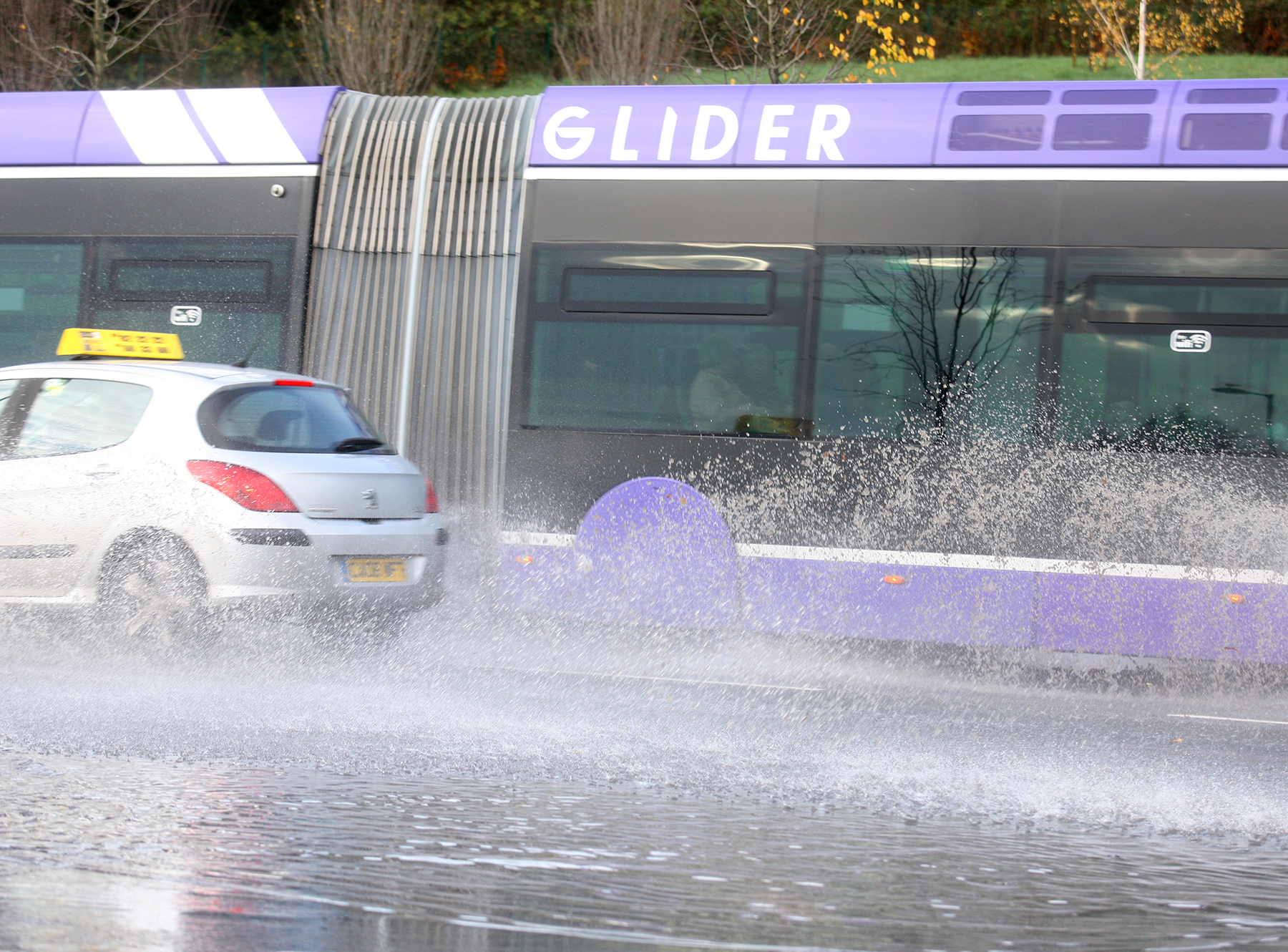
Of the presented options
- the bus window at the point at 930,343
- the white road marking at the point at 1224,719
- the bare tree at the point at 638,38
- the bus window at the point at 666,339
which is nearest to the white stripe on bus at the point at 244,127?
the bus window at the point at 666,339

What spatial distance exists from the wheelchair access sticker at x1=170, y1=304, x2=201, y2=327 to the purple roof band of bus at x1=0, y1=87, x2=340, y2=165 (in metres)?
1.06

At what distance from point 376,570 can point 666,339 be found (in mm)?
2539

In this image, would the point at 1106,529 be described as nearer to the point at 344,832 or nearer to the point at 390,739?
the point at 390,739

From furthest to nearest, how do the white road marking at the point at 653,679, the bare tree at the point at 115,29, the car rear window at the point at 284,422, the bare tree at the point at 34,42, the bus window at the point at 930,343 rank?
the bare tree at the point at 34,42
the bare tree at the point at 115,29
the bus window at the point at 930,343
the white road marking at the point at 653,679
the car rear window at the point at 284,422

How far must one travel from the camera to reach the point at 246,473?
7.62 metres

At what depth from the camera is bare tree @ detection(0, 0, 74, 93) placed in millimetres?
→ 26672

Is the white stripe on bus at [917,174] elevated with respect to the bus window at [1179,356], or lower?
elevated

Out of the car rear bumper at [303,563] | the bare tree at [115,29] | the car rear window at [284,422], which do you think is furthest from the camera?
the bare tree at [115,29]

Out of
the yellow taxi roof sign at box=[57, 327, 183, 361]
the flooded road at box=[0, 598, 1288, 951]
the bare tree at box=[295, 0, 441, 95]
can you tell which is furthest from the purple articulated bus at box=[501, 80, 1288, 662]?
the bare tree at box=[295, 0, 441, 95]

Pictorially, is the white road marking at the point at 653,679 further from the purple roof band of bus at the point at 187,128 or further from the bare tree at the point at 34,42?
the bare tree at the point at 34,42

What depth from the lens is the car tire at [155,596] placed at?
7504mm

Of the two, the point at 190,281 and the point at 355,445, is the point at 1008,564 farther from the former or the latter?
the point at 190,281

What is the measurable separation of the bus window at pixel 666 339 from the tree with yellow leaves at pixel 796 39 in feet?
38.1

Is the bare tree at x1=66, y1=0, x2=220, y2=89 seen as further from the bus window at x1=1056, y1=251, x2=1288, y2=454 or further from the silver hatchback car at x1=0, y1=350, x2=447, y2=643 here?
the bus window at x1=1056, y1=251, x2=1288, y2=454
